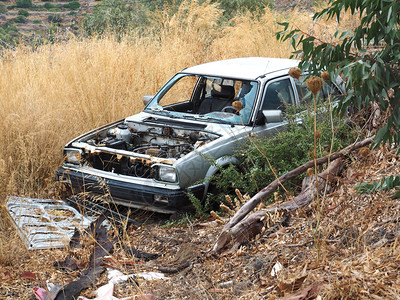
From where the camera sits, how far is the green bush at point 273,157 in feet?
18.6

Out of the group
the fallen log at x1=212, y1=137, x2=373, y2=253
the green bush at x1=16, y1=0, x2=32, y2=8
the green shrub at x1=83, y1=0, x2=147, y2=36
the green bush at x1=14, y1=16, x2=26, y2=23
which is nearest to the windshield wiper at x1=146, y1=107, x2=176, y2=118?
the fallen log at x1=212, y1=137, x2=373, y2=253

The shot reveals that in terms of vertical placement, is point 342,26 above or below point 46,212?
above

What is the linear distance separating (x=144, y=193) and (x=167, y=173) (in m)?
0.32

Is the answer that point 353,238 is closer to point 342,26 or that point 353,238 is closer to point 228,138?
point 228,138

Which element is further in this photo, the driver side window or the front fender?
the driver side window

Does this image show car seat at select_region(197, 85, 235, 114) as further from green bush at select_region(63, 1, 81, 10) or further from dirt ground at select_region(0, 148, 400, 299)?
green bush at select_region(63, 1, 81, 10)

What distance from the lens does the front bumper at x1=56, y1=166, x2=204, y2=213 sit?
18.1ft

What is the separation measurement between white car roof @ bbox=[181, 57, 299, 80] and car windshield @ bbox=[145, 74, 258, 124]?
0.07 m

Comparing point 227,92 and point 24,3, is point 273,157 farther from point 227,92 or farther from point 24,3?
point 24,3

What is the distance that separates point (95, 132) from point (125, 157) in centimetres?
86

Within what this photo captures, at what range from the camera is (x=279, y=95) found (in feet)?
21.3

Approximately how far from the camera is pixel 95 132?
6.58 metres

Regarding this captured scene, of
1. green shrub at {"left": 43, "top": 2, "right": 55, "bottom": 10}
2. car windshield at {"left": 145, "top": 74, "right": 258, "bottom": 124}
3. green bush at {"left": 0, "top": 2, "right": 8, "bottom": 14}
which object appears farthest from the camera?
green shrub at {"left": 43, "top": 2, "right": 55, "bottom": 10}

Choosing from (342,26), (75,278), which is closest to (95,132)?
(75,278)
